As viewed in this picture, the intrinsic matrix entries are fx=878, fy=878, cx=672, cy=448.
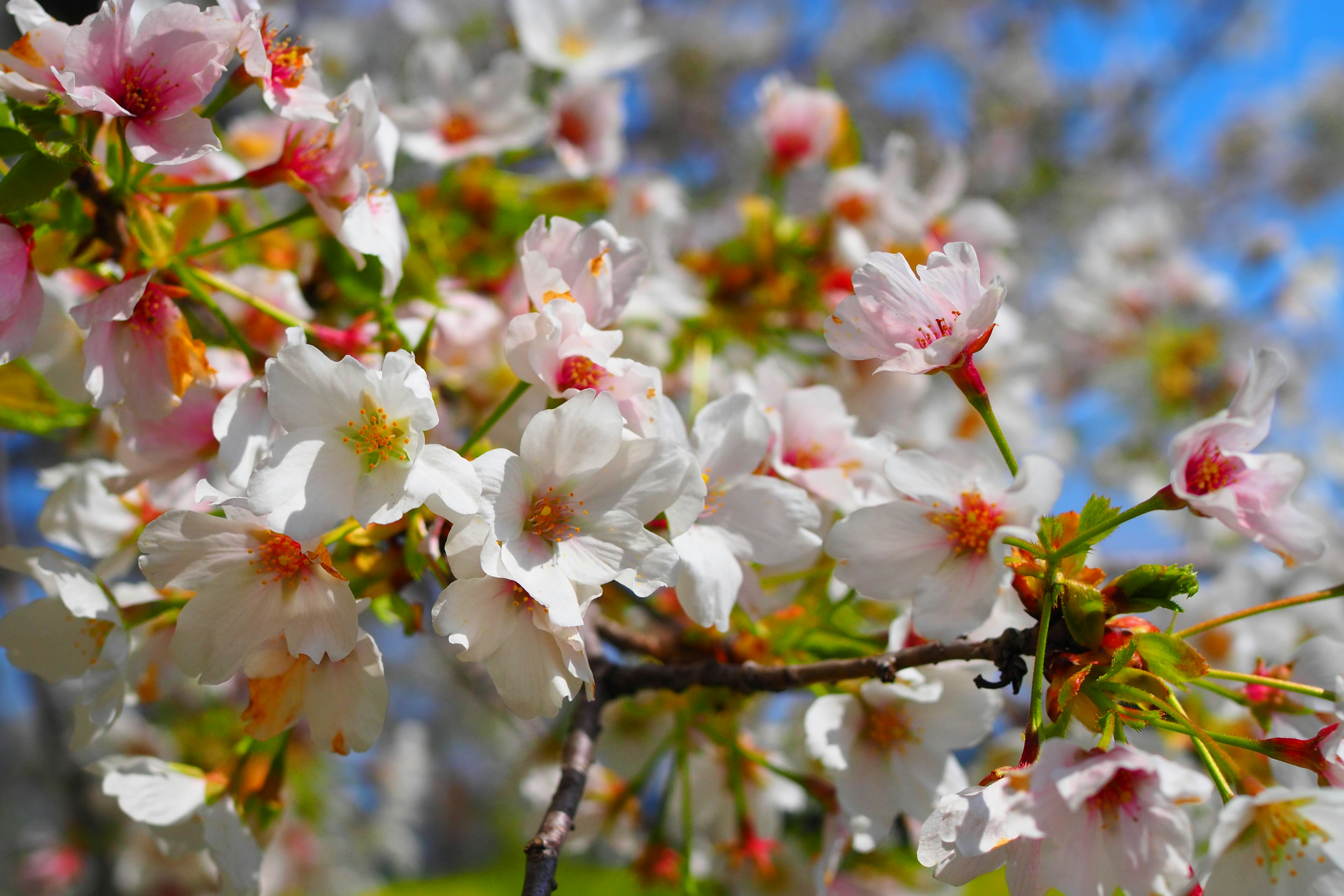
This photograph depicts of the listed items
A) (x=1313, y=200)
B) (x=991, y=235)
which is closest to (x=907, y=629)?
(x=991, y=235)

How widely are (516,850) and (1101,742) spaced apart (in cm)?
668

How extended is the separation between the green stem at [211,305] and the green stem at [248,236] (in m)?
0.02

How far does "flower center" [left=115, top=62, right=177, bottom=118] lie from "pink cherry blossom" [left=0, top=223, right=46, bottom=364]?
0.56 ft

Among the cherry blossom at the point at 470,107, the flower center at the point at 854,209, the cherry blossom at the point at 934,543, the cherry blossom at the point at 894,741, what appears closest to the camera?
the cherry blossom at the point at 934,543

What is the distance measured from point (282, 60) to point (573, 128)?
2.98 ft

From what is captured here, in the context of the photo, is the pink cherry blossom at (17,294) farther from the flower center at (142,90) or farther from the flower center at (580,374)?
the flower center at (580,374)

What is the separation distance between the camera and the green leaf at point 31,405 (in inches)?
43.5

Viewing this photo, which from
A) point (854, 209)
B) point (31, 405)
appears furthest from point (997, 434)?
point (31, 405)

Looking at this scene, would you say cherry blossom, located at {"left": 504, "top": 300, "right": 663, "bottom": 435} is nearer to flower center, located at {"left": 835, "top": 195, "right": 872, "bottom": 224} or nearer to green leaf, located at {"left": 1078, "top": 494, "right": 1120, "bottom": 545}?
green leaf, located at {"left": 1078, "top": 494, "right": 1120, "bottom": 545}

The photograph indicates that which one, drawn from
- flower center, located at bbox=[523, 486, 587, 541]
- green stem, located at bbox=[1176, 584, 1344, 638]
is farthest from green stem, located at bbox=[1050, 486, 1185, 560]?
flower center, located at bbox=[523, 486, 587, 541]

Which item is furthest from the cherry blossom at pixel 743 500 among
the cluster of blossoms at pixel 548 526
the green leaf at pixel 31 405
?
the green leaf at pixel 31 405

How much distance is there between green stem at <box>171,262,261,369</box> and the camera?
0.92m

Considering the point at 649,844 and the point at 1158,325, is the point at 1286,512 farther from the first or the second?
the point at 1158,325

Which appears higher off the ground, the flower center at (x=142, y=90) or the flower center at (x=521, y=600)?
the flower center at (x=142, y=90)
